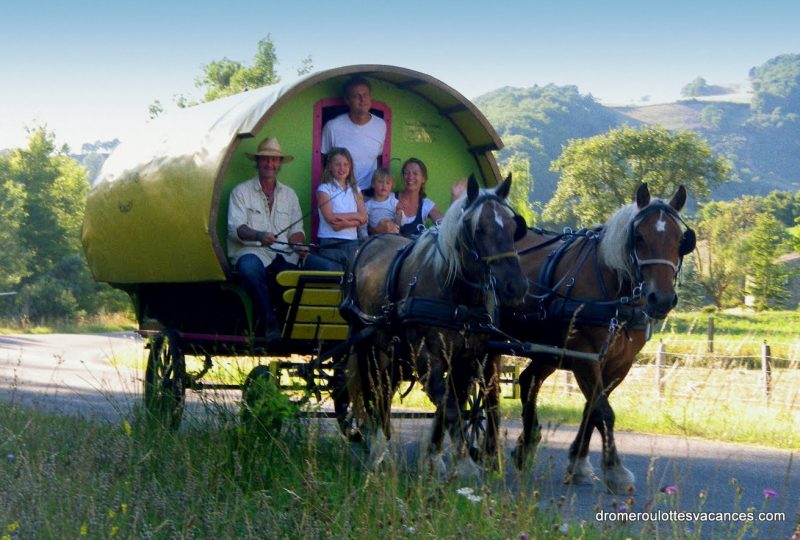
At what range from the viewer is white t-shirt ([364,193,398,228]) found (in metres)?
9.48

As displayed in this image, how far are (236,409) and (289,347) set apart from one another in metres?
1.76

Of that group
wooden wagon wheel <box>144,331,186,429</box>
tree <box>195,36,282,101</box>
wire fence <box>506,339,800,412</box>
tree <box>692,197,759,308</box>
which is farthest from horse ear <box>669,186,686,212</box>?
tree <box>692,197,759,308</box>

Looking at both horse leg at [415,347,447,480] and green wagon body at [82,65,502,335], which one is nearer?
horse leg at [415,347,447,480]

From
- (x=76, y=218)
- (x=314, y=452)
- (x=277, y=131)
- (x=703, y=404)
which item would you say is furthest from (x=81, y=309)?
(x=314, y=452)

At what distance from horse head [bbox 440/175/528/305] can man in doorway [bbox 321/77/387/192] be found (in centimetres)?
251

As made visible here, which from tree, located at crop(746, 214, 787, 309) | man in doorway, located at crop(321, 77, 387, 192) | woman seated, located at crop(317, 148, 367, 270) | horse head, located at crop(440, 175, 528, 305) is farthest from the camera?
tree, located at crop(746, 214, 787, 309)

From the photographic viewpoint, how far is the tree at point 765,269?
69750 millimetres

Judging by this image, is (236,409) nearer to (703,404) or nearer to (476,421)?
(476,421)

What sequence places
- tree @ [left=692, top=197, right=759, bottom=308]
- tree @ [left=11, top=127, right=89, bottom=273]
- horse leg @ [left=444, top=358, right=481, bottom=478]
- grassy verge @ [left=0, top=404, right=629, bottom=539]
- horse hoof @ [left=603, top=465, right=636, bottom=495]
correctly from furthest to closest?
tree @ [left=692, top=197, right=759, bottom=308] < tree @ [left=11, top=127, right=89, bottom=273] < horse hoof @ [left=603, top=465, right=636, bottom=495] < horse leg @ [left=444, top=358, right=481, bottom=478] < grassy verge @ [left=0, top=404, right=629, bottom=539]

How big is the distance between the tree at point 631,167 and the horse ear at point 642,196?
56922 mm

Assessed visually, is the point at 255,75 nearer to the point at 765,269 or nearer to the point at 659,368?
the point at 659,368

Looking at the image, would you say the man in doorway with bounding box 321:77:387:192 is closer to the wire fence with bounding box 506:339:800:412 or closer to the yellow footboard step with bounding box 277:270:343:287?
the yellow footboard step with bounding box 277:270:343:287

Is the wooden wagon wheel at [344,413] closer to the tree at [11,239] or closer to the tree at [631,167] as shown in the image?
the tree at [11,239]

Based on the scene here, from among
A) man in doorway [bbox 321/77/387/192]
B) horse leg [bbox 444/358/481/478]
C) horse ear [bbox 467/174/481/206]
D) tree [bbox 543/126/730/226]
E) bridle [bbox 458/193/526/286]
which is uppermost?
tree [bbox 543/126/730/226]
